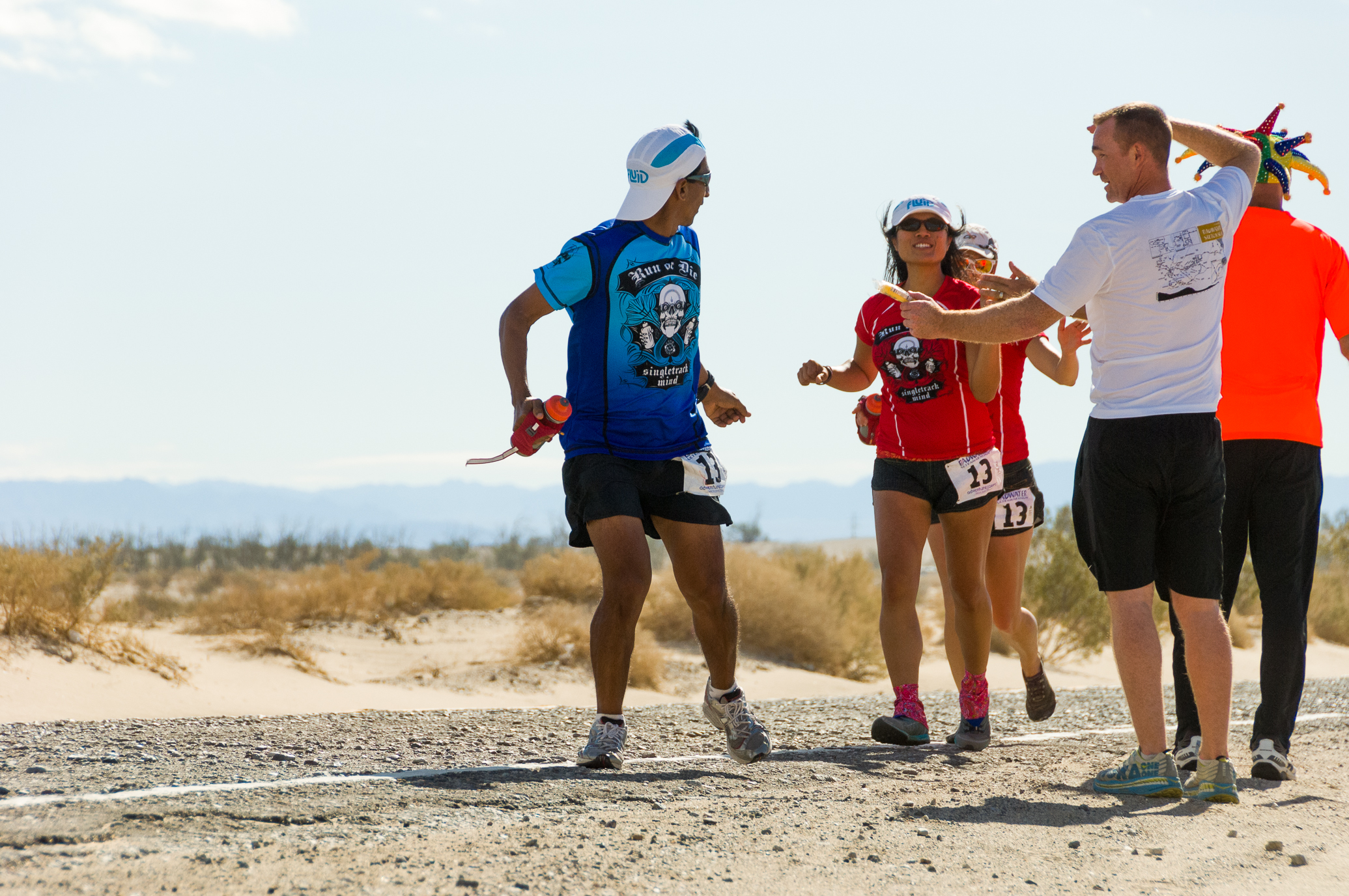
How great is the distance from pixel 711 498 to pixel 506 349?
0.95m

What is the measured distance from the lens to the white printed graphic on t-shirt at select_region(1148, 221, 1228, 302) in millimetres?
3807

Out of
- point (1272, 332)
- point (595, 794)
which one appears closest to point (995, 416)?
point (1272, 332)

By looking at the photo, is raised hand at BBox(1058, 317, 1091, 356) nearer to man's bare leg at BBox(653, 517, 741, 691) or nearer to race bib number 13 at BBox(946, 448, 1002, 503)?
race bib number 13 at BBox(946, 448, 1002, 503)

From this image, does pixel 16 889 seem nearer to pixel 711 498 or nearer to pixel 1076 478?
pixel 711 498

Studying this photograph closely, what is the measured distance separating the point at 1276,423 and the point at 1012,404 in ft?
5.17

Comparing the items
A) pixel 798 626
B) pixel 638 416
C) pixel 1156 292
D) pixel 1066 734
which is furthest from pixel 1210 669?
pixel 798 626

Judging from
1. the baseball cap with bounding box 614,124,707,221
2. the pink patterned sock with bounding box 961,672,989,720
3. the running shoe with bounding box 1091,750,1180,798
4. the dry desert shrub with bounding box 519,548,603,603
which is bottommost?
the running shoe with bounding box 1091,750,1180,798

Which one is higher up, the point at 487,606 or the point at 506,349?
the point at 506,349

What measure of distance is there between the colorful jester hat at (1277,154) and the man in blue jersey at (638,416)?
1964 mm

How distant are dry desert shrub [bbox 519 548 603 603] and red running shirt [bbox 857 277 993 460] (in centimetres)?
967

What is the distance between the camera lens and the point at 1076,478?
160 inches

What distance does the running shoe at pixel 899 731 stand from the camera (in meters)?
5.19

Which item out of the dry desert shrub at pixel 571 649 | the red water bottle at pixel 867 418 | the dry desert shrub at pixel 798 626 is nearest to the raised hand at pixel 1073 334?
the red water bottle at pixel 867 418

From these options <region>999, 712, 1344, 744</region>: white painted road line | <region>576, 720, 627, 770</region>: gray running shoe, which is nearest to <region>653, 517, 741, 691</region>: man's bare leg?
<region>576, 720, 627, 770</region>: gray running shoe
